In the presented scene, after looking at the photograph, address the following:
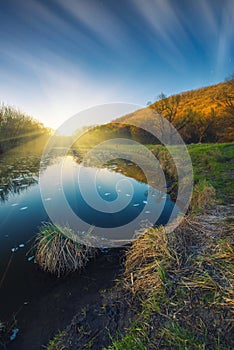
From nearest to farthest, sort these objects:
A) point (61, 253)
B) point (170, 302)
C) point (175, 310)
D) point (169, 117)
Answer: point (175, 310) < point (170, 302) < point (61, 253) < point (169, 117)

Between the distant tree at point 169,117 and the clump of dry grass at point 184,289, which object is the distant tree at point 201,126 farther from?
the clump of dry grass at point 184,289

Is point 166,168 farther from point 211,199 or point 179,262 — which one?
point 179,262

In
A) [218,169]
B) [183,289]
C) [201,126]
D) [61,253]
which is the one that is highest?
[201,126]

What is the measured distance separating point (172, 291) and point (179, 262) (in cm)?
52

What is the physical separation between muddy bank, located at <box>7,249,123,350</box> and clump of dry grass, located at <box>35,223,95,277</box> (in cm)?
22

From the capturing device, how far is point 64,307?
309 centimetres

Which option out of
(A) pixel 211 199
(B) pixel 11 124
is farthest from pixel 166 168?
(B) pixel 11 124

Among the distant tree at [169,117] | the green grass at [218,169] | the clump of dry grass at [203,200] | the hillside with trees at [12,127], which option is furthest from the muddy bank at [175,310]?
the hillside with trees at [12,127]

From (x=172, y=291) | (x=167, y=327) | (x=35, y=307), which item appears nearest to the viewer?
(x=167, y=327)

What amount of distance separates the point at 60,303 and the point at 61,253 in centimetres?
103

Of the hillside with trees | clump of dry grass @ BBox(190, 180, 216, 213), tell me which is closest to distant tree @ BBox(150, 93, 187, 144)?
clump of dry grass @ BBox(190, 180, 216, 213)

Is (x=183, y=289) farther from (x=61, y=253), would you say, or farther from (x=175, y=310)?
(x=61, y=253)

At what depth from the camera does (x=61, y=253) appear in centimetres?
401

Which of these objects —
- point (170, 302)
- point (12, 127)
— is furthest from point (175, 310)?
point (12, 127)
